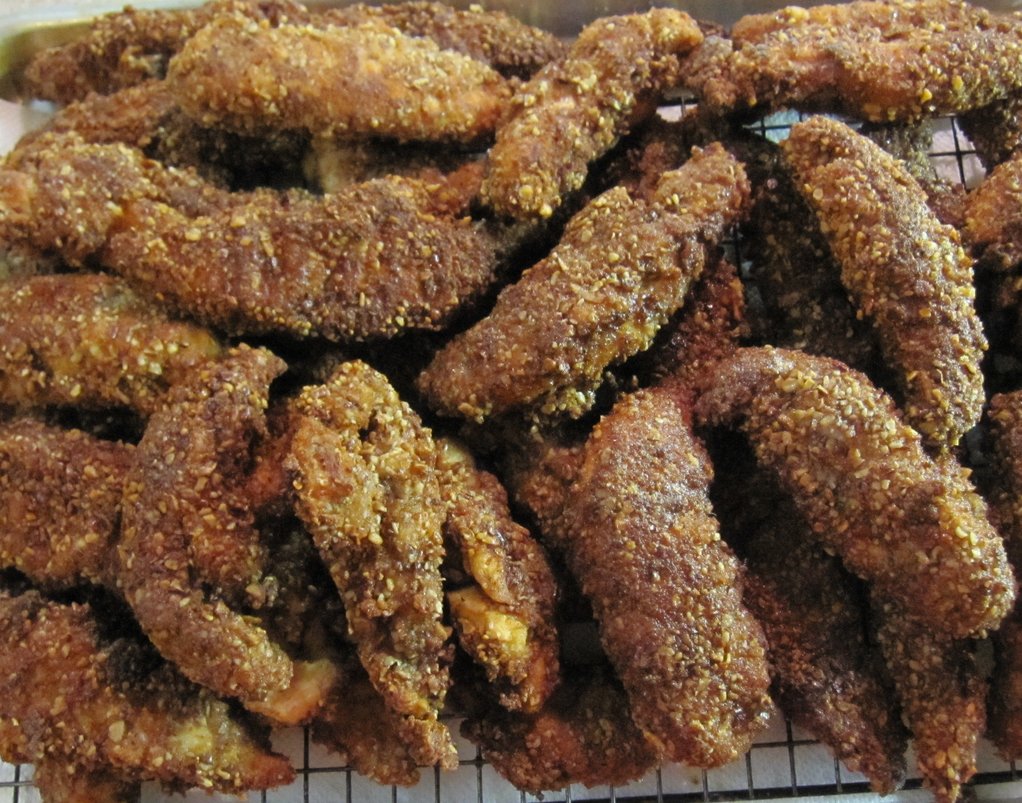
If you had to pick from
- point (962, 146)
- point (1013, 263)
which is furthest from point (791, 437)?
point (962, 146)

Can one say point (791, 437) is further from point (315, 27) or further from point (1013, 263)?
point (315, 27)

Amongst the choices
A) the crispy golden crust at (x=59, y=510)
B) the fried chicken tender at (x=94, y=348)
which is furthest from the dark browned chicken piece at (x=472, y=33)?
the crispy golden crust at (x=59, y=510)

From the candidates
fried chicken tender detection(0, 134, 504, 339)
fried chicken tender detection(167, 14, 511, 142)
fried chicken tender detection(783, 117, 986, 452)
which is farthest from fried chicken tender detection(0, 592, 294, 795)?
fried chicken tender detection(783, 117, 986, 452)

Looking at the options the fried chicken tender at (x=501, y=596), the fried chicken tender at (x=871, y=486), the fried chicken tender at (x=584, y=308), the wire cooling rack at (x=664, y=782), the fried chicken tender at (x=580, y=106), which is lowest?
the wire cooling rack at (x=664, y=782)

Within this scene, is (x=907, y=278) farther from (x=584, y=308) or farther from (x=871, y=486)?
(x=584, y=308)

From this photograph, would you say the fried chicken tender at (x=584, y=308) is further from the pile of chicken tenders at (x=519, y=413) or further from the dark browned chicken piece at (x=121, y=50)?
the dark browned chicken piece at (x=121, y=50)

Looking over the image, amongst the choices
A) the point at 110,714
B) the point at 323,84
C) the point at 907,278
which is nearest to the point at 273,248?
the point at 323,84

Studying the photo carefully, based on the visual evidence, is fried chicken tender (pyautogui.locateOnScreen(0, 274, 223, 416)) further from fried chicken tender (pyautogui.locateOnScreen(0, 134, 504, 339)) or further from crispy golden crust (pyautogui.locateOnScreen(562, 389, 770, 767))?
crispy golden crust (pyautogui.locateOnScreen(562, 389, 770, 767))
